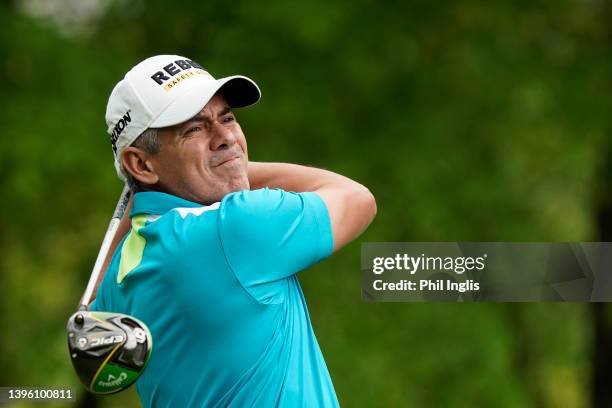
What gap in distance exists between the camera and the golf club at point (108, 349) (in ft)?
7.39

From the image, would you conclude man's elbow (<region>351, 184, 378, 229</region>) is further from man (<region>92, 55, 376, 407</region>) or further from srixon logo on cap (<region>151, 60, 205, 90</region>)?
srixon logo on cap (<region>151, 60, 205, 90</region>)

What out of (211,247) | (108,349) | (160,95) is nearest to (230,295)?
(211,247)

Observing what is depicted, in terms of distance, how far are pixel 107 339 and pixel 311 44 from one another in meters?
5.06

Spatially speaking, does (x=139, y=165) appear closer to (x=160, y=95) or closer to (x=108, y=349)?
(x=160, y=95)

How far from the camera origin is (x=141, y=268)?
243 centimetres

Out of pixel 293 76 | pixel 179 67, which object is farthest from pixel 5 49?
pixel 179 67

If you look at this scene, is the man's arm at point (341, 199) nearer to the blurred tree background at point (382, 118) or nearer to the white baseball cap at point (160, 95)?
the white baseball cap at point (160, 95)

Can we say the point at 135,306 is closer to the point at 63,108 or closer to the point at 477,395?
the point at 63,108

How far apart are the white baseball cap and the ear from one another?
0.9 inches

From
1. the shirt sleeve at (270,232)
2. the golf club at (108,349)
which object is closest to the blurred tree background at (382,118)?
the shirt sleeve at (270,232)

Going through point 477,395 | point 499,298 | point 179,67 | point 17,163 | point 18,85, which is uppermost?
point 179,67

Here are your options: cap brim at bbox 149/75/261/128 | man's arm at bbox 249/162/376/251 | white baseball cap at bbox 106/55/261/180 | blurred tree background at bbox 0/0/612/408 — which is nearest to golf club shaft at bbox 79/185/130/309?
white baseball cap at bbox 106/55/261/180

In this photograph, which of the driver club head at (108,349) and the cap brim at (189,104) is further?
the cap brim at (189,104)

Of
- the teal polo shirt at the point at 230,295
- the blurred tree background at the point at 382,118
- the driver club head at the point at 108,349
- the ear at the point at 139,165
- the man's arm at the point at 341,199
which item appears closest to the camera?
the driver club head at the point at 108,349
